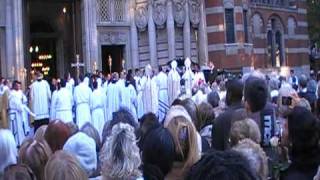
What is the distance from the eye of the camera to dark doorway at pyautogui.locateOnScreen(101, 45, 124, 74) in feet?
92.4

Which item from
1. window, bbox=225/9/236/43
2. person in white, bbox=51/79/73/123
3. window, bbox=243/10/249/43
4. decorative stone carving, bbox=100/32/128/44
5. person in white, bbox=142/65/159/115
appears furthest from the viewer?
window, bbox=243/10/249/43

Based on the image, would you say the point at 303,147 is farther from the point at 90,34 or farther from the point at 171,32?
the point at 90,34

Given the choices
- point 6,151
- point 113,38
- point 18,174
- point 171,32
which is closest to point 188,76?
point 171,32

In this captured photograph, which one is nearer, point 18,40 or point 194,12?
point 18,40

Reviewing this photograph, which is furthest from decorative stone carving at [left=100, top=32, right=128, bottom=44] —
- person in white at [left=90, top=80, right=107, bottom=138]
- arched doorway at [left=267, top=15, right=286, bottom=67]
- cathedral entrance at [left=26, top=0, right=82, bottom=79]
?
arched doorway at [left=267, top=15, right=286, bottom=67]

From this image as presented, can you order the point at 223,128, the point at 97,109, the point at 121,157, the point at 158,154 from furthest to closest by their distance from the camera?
the point at 97,109 → the point at 223,128 → the point at 121,157 → the point at 158,154

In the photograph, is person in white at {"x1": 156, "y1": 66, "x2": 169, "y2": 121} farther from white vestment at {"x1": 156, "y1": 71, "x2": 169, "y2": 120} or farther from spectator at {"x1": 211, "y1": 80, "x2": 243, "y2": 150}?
spectator at {"x1": 211, "y1": 80, "x2": 243, "y2": 150}

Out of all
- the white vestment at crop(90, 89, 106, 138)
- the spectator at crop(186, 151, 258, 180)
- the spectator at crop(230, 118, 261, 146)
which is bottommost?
the white vestment at crop(90, 89, 106, 138)

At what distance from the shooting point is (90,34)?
86.0ft

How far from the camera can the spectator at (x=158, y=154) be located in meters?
4.43

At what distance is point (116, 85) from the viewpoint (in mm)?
21000

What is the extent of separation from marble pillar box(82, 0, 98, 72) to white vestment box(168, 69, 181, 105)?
13.3ft

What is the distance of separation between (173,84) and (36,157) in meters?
18.1

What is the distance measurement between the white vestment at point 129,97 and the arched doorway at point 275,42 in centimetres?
1380
